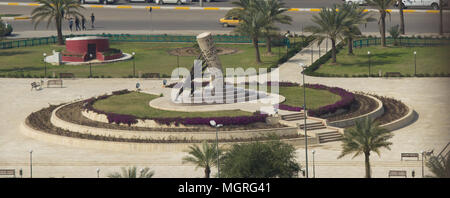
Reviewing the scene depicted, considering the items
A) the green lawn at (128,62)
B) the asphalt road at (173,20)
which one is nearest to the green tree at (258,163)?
the green lawn at (128,62)

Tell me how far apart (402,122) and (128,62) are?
3820 cm

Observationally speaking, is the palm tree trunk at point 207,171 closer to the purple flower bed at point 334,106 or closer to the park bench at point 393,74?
the purple flower bed at point 334,106

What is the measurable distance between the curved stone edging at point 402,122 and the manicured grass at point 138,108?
9.19 meters

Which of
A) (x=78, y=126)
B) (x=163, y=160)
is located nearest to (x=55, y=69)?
(x=78, y=126)

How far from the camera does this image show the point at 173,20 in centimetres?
11219

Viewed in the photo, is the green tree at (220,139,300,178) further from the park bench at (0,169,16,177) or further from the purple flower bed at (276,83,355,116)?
the purple flower bed at (276,83,355,116)

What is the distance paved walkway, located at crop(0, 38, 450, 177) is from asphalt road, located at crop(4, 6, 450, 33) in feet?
101

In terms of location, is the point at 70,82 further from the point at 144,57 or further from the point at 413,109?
the point at 413,109

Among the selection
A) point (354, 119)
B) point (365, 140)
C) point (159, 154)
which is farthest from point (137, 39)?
point (365, 140)

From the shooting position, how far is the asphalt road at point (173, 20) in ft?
338

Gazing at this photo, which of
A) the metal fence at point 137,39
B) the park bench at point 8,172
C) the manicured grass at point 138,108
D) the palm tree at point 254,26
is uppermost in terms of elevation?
the palm tree at point 254,26

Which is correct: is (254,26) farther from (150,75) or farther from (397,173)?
(397,173)

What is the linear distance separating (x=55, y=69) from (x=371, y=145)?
48.7 metres

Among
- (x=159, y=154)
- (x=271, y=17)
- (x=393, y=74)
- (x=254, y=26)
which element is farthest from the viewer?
(x=271, y=17)
